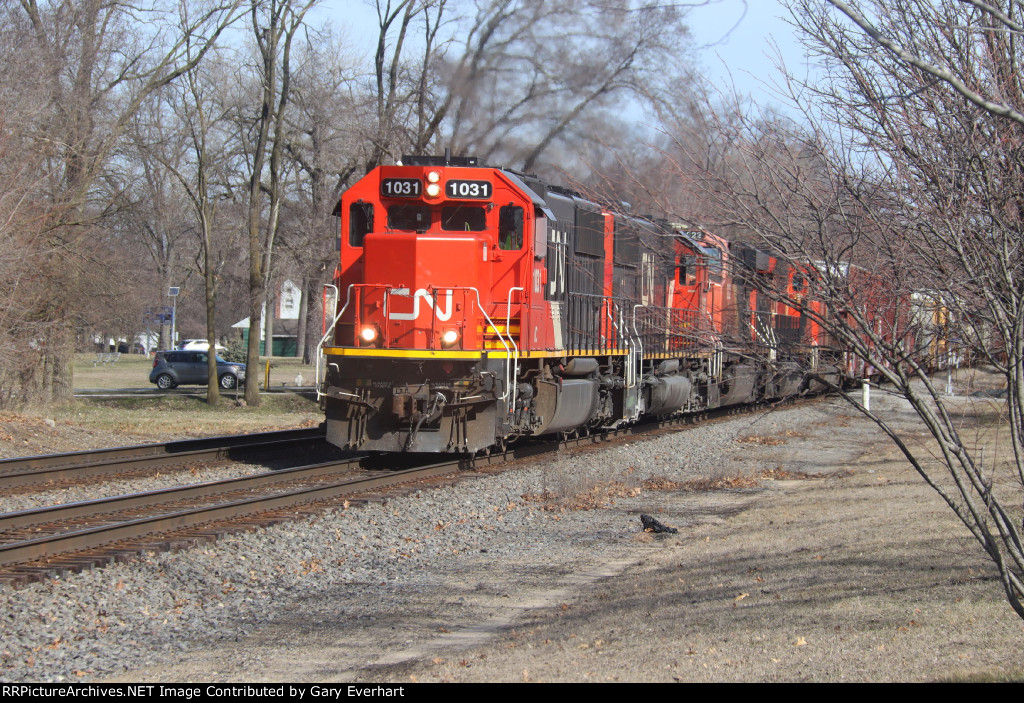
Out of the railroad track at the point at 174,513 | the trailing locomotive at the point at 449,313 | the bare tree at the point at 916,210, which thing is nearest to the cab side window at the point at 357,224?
the trailing locomotive at the point at 449,313

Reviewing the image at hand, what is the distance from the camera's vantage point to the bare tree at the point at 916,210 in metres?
4.95

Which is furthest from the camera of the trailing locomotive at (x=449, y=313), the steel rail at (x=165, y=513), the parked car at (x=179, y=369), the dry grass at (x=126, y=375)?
the dry grass at (x=126, y=375)

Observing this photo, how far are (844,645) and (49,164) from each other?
19.4 m

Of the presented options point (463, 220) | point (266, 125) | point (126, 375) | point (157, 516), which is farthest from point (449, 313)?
point (126, 375)

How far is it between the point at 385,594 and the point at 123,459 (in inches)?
273

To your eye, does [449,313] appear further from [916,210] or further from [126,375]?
[126,375]

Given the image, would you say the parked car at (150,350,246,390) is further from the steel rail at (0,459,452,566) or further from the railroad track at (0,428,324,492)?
the steel rail at (0,459,452,566)

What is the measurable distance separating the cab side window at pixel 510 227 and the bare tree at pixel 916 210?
6.66 metres

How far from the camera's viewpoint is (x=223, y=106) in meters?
30.0

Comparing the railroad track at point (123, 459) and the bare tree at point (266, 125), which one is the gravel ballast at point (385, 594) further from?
the bare tree at point (266, 125)

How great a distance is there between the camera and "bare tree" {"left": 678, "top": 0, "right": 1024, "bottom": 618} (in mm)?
4945

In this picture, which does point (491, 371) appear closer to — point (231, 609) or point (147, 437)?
point (231, 609)

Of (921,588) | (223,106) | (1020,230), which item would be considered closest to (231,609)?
(921,588)

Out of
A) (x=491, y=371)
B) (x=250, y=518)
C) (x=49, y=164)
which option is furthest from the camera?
(x=49, y=164)
